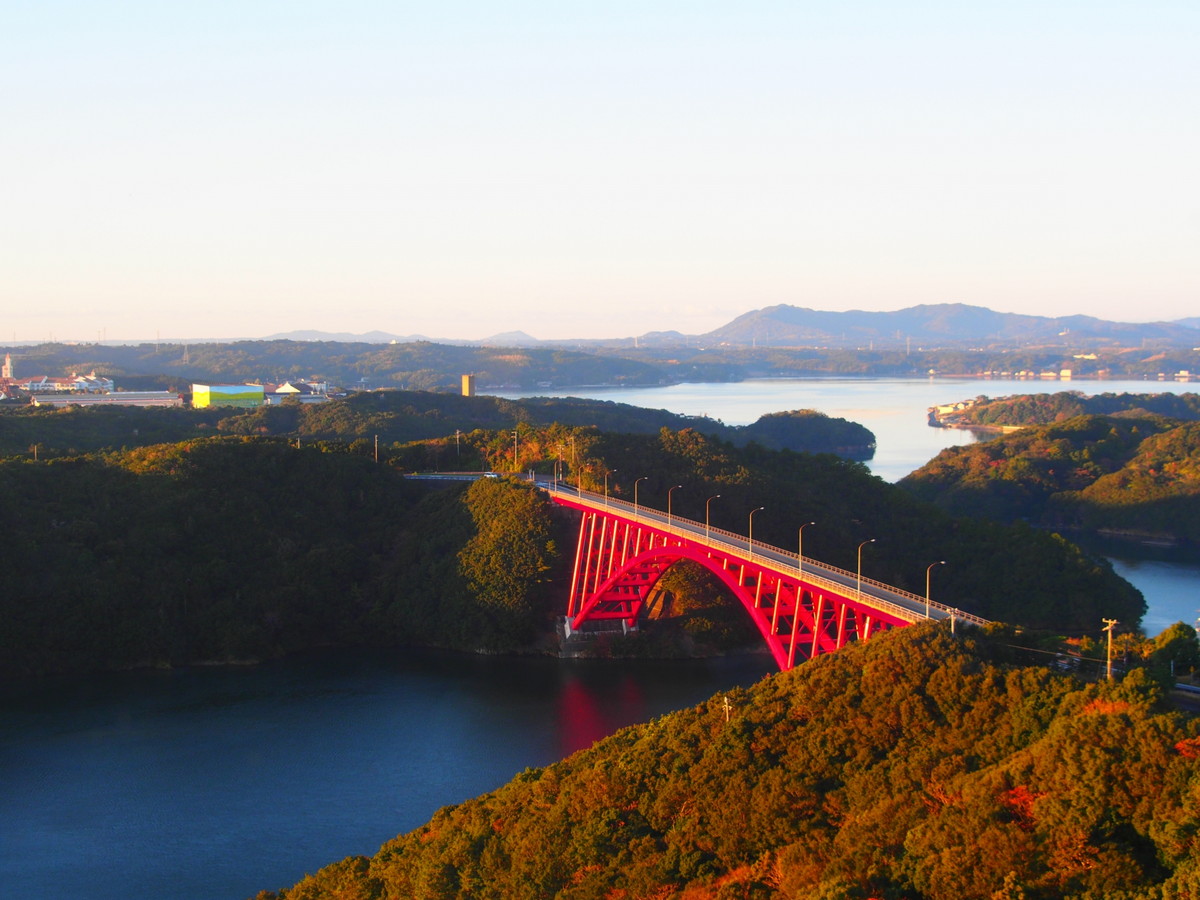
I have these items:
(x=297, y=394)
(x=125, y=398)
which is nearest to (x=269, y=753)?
(x=297, y=394)

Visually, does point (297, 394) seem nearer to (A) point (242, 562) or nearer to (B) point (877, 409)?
(A) point (242, 562)

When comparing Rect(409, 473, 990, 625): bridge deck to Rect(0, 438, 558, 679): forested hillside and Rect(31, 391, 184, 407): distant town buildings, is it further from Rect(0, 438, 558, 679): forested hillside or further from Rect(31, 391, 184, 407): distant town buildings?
Rect(31, 391, 184, 407): distant town buildings

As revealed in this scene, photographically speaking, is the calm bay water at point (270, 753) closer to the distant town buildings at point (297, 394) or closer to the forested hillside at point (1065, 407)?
the distant town buildings at point (297, 394)

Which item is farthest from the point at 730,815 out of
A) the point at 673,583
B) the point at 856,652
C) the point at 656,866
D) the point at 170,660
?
the point at 170,660

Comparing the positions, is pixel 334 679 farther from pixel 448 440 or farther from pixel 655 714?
pixel 448 440

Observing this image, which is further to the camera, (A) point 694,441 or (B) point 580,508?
(A) point 694,441

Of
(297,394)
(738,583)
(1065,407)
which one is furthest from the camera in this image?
(1065,407)

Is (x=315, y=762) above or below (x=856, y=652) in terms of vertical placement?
below
